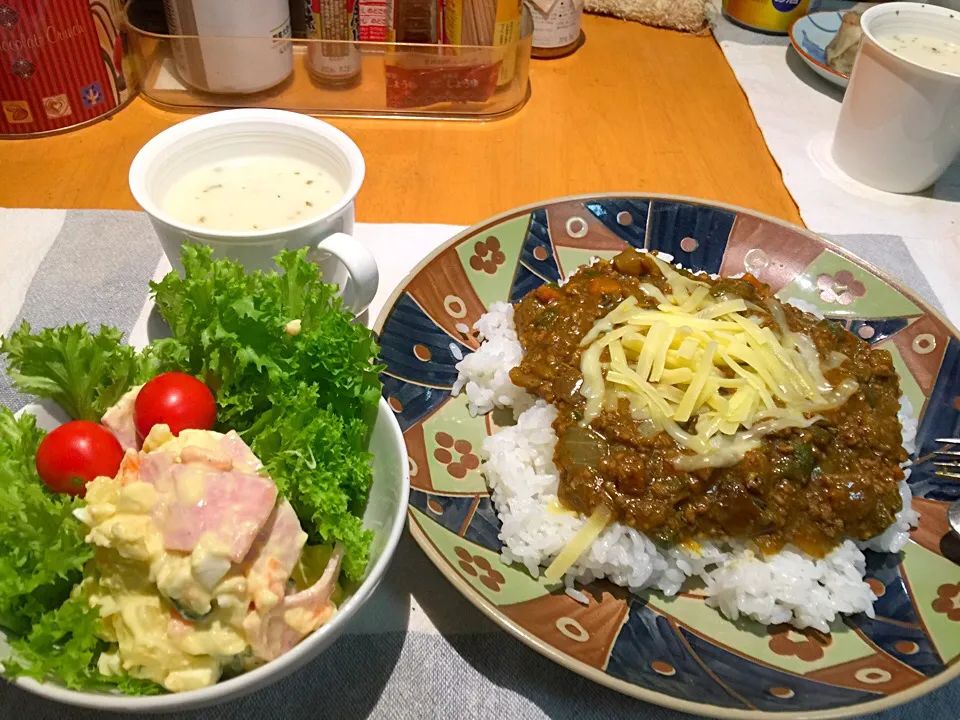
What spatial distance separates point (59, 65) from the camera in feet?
7.14

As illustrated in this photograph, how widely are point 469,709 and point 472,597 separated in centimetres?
20

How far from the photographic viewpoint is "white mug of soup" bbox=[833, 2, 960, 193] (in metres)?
2.16

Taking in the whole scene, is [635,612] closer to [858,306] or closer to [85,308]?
[858,306]

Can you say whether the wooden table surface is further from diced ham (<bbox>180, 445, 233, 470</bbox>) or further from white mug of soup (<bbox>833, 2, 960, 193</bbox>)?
diced ham (<bbox>180, 445, 233, 470</bbox>)

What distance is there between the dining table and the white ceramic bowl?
223 millimetres

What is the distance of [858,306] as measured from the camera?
1.78 metres

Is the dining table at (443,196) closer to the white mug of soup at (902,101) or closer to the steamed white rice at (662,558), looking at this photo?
the steamed white rice at (662,558)

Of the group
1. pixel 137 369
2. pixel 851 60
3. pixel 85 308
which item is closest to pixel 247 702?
pixel 137 369

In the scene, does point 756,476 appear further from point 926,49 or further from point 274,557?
point 926,49

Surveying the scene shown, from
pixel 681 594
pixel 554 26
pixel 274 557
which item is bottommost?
pixel 681 594

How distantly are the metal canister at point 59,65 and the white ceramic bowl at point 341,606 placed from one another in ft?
4.71

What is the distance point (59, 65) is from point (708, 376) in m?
2.04

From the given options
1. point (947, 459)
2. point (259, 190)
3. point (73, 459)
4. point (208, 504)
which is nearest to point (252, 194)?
point (259, 190)

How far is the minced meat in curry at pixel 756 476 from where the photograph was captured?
53.2 inches
